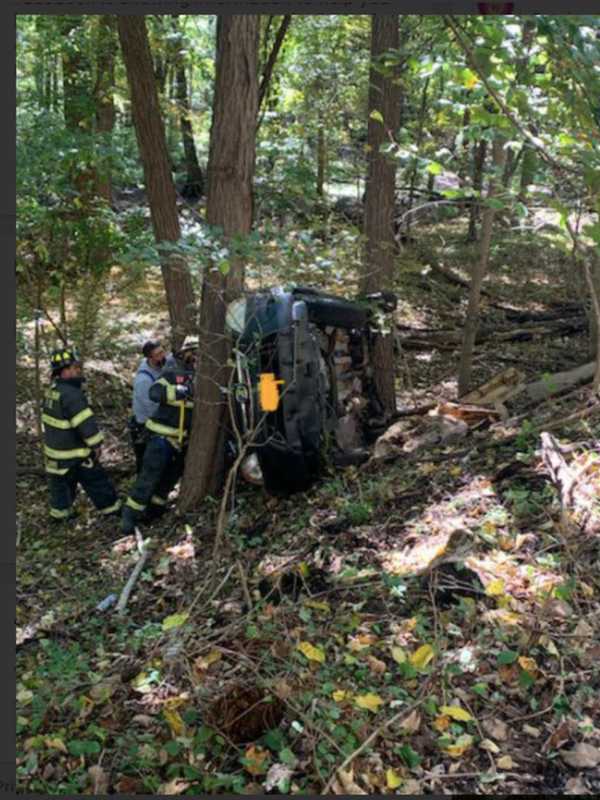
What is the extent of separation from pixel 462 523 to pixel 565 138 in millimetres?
2494

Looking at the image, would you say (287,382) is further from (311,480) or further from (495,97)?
(495,97)

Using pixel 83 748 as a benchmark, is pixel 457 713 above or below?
above

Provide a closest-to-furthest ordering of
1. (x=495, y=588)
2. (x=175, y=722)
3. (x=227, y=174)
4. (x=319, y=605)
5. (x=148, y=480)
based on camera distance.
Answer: (x=175, y=722)
(x=495, y=588)
(x=319, y=605)
(x=227, y=174)
(x=148, y=480)

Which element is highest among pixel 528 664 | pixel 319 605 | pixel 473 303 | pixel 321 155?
pixel 321 155

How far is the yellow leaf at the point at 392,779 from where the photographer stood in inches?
124

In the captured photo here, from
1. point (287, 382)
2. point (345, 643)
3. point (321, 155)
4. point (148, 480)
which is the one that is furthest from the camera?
point (321, 155)

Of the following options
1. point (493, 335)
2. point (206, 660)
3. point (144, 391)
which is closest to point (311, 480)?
point (144, 391)

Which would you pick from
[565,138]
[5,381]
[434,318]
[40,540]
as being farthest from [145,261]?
[434,318]

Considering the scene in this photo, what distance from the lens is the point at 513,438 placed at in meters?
6.28

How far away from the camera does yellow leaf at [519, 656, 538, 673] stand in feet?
12.0

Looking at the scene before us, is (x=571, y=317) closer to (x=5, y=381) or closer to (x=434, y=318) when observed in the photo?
(x=434, y=318)

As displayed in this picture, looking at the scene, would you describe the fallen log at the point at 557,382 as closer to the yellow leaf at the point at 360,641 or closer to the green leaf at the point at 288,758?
the yellow leaf at the point at 360,641

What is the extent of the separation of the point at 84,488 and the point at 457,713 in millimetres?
5093

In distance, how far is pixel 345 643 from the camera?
402 centimetres
